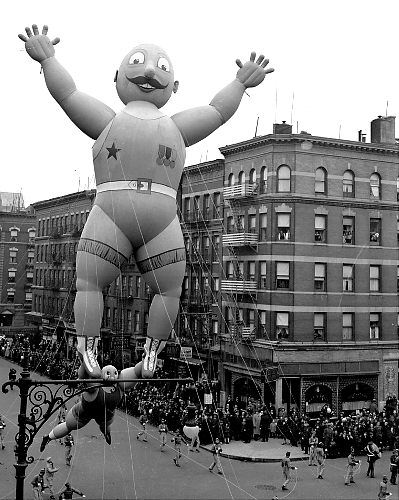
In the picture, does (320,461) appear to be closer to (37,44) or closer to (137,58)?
(137,58)

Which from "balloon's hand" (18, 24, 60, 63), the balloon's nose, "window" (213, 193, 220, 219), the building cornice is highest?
the building cornice

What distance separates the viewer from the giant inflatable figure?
27.7ft

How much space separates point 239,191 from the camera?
31.6m

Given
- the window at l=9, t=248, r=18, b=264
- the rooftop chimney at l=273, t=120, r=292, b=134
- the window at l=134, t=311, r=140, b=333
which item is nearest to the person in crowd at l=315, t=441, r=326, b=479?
the rooftop chimney at l=273, t=120, r=292, b=134

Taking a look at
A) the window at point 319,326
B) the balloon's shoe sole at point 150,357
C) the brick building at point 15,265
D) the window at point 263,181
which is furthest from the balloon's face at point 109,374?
the brick building at point 15,265

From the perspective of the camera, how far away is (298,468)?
1978 cm

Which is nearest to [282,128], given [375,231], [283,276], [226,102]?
[375,231]

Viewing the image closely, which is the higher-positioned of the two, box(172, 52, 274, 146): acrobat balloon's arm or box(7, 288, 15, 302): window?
box(172, 52, 274, 146): acrobat balloon's arm

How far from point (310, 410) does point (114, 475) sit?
1353 centimetres

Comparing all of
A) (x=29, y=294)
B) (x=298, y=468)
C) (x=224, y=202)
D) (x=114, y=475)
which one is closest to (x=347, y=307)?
(x=224, y=202)

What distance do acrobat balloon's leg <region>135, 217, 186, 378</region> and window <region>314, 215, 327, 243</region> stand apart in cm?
2197

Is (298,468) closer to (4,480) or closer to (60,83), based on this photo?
(4,480)

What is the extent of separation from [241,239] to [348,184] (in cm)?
601

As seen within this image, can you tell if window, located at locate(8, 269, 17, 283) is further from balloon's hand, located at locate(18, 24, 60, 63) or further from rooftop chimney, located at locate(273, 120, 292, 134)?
balloon's hand, located at locate(18, 24, 60, 63)
